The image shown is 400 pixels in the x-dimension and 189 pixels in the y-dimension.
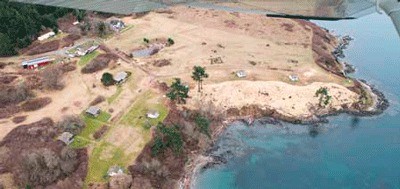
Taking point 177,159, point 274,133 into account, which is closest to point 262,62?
point 274,133

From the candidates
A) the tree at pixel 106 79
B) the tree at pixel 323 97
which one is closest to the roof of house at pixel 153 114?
the tree at pixel 106 79

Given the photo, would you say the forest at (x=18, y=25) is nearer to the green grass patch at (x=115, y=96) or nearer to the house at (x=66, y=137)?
the green grass patch at (x=115, y=96)

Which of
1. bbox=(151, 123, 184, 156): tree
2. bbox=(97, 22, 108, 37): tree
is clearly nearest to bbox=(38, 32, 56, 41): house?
bbox=(97, 22, 108, 37): tree

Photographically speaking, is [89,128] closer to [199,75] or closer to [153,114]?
[153,114]

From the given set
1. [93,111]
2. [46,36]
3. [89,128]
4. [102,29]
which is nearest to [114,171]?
[89,128]

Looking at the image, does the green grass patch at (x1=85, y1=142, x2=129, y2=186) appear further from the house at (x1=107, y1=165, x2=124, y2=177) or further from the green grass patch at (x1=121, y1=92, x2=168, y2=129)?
the green grass patch at (x1=121, y1=92, x2=168, y2=129)

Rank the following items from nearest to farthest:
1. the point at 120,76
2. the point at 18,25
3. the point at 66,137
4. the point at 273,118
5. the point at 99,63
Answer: the point at 66,137 → the point at 273,118 → the point at 120,76 → the point at 99,63 → the point at 18,25
